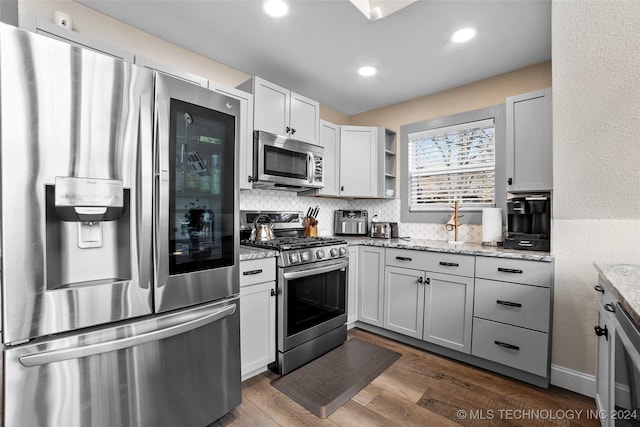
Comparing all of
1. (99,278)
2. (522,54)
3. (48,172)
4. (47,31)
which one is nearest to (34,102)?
(48,172)

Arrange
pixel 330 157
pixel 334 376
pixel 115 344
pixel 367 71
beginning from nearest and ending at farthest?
pixel 115 344 < pixel 334 376 < pixel 367 71 < pixel 330 157

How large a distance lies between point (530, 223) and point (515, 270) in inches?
19.8

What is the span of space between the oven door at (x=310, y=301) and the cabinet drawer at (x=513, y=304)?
3.63 feet

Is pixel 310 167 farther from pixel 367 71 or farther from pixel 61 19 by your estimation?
pixel 61 19

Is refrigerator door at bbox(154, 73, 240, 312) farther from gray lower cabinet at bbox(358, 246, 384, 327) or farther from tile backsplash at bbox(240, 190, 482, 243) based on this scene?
gray lower cabinet at bbox(358, 246, 384, 327)

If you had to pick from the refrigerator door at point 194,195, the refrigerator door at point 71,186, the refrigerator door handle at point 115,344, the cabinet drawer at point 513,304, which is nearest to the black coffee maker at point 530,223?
the cabinet drawer at point 513,304

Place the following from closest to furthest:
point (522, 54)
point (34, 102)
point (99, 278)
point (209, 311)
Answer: point (34, 102) < point (99, 278) < point (209, 311) < point (522, 54)

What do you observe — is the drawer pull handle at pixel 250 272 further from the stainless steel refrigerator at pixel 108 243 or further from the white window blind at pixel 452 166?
the white window blind at pixel 452 166

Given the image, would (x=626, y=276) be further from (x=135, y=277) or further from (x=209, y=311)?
(x=135, y=277)

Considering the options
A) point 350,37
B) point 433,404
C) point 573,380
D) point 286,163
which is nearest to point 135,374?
point 433,404

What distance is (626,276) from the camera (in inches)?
51.4

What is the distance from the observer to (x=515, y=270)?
6.84 ft

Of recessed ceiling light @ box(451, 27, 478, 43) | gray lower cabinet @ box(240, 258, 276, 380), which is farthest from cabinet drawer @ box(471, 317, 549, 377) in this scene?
recessed ceiling light @ box(451, 27, 478, 43)

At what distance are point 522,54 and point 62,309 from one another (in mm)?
3426
